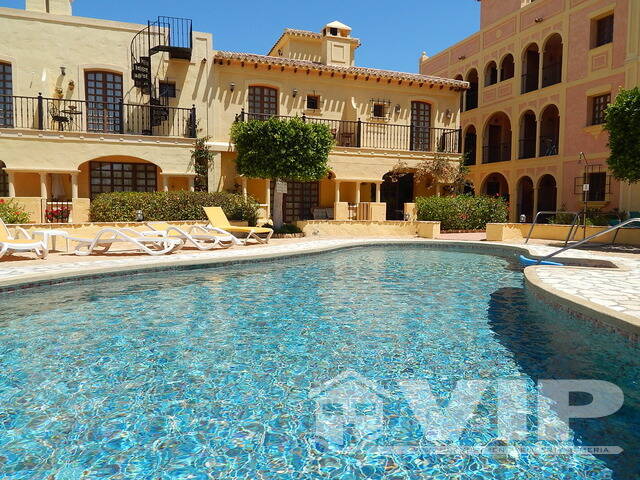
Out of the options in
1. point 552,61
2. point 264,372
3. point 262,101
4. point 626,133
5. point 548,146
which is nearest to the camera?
point 264,372

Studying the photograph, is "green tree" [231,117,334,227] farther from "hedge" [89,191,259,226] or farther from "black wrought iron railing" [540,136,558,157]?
"black wrought iron railing" [540,136,558,157]

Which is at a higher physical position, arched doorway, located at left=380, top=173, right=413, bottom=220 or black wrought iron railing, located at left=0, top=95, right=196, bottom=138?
black wrought iron railing, located at left=0, top=95, right=196, bottom=138

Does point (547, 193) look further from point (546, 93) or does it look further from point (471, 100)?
point (471, 100)

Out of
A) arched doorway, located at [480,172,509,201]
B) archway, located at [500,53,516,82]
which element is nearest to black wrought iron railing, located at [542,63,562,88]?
archway, located at [500,53,516,82]

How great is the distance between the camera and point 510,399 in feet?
11.8

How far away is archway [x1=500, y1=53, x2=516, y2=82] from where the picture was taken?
26.0 m

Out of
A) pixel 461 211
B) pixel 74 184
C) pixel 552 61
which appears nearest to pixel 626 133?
pixel 461 211

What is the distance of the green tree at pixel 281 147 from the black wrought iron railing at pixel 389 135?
13.6 feet

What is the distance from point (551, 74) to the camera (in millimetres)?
23672

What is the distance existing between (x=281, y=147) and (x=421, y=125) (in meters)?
9.71

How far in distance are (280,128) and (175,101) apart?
223 inches

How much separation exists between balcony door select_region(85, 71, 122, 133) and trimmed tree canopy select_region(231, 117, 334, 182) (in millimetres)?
5399

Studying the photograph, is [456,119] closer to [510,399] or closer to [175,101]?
[175,101]

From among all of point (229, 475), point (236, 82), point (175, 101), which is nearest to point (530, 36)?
point (236, 82)
